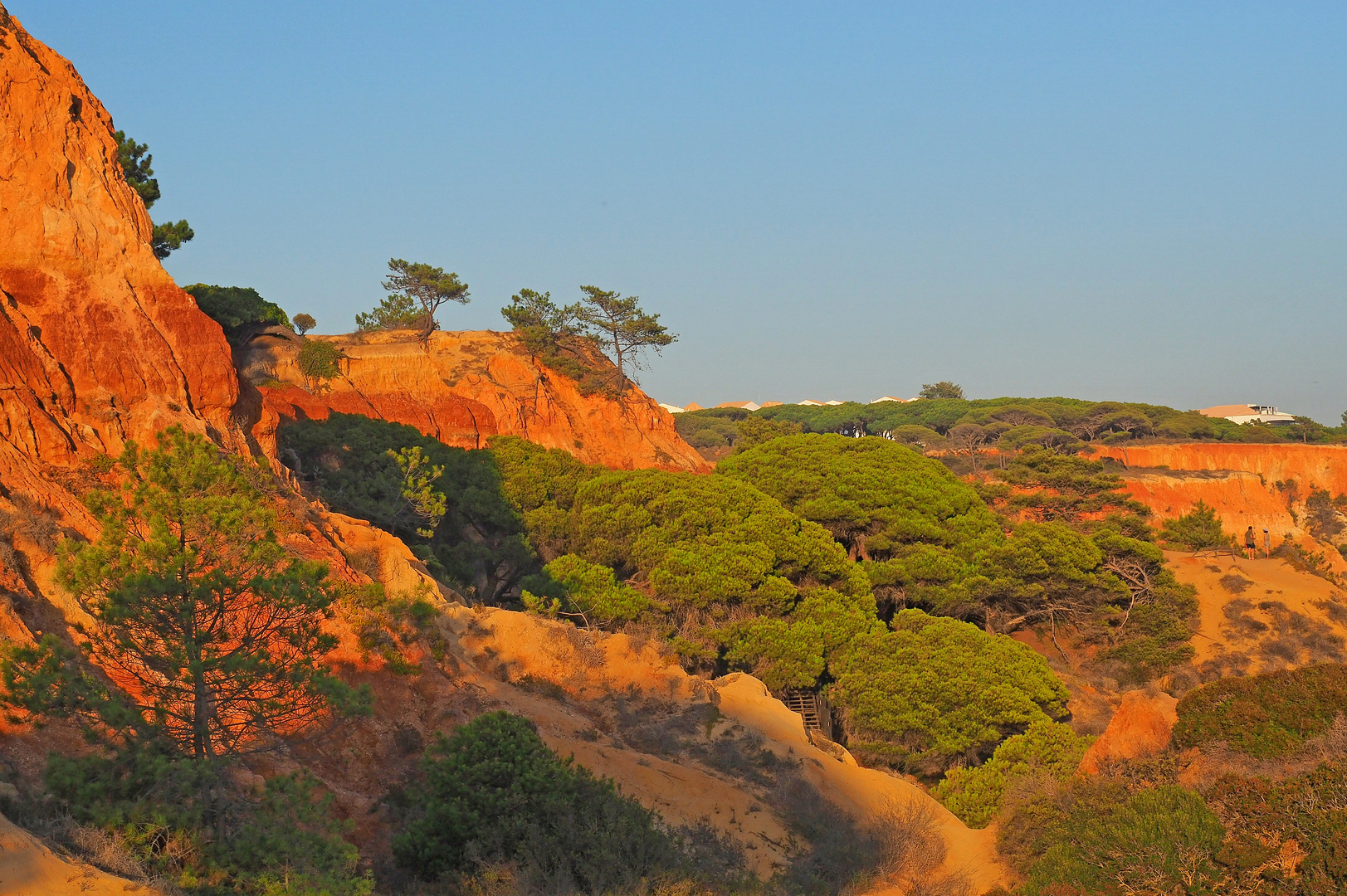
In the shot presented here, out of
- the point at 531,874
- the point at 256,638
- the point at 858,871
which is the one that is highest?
the point at 256,638

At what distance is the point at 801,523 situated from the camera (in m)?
Answer: 32.2

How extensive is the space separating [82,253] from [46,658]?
12776 millimetres

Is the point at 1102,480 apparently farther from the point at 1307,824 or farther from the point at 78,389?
the point at 78,389

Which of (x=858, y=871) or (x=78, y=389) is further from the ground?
(x=78, y=389)

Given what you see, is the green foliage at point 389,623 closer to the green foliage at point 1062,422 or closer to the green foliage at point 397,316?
the green foliage at point 397,316

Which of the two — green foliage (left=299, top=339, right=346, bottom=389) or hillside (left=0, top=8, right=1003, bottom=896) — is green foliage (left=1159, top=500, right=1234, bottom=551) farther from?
green foliage (left=299, top=339, right=346, bottom=389)

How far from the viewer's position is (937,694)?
2655 cm

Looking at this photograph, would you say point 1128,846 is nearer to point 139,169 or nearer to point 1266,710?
point 1266,710

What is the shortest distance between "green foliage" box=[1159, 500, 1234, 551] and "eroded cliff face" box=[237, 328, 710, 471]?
20958 millimetres

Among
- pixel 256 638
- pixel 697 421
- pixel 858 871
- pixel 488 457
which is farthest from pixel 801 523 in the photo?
pixel 697 421

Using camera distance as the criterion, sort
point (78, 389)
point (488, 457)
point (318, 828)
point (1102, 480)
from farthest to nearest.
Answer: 1. point (1102, 480)
2. point (488, 457)
3. point (78, 389)
4. point (318, 828)

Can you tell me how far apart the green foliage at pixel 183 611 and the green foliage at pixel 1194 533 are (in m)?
44.3

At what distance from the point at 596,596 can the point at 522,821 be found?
1321 cm

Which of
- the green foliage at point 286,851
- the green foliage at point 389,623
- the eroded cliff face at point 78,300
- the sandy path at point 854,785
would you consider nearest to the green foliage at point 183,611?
the green foliage at point 286,851
